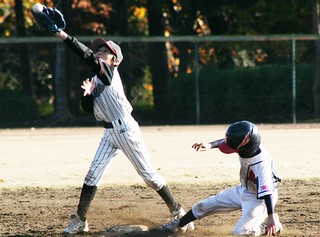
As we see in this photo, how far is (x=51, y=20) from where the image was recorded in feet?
25.8

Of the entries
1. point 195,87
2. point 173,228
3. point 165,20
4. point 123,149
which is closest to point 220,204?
point 173,228

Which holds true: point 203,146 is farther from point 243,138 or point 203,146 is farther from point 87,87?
point 87,87

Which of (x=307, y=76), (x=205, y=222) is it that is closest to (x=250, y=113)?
(x=307, y=76)

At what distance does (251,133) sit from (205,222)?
1798mm

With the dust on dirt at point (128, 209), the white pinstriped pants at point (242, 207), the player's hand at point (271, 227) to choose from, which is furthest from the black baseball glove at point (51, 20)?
the player's hand at point (271, 227)

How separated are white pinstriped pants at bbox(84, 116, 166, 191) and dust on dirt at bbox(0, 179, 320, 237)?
24.3 inches

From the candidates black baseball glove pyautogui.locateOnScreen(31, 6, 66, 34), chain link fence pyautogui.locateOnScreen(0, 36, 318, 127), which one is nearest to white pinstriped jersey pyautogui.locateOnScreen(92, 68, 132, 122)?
black baseball glove pyautogui.locateOnScreen(31, 6, 66, 34)

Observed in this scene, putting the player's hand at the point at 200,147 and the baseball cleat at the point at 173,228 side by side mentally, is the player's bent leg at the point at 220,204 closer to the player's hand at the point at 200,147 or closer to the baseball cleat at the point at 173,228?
the baseball cleat at the point at 173,228

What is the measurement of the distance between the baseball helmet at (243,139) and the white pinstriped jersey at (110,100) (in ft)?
4.24

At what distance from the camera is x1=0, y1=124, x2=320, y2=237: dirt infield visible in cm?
905

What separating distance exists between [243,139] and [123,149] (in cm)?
145

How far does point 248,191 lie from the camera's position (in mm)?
7867

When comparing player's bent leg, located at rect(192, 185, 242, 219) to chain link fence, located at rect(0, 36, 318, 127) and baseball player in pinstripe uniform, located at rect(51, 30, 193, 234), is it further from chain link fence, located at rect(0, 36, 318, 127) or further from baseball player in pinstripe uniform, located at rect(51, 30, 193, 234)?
chain link fence, located at rect(0, 36, 318, 127)

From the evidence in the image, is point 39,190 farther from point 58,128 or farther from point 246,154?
point 58,128
